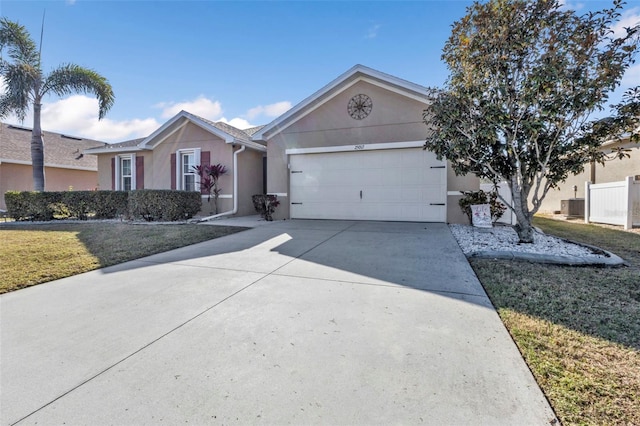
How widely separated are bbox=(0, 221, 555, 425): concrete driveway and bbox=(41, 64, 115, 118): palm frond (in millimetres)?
12298

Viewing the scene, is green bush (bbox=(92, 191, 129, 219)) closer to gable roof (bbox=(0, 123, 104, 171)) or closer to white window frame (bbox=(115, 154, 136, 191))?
white window frame (bbox=(115, 154, 136, 191))

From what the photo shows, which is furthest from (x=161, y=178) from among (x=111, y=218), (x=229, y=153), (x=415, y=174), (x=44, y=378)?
(x=44, y=378)

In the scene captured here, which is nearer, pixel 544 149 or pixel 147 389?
pixel 147 389

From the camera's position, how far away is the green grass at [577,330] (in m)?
1.76

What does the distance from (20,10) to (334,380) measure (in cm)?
1862

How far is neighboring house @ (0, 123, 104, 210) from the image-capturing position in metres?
16.1

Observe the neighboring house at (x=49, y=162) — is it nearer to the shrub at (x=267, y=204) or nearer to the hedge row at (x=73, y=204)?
the hedge row at (x=73, y=204)

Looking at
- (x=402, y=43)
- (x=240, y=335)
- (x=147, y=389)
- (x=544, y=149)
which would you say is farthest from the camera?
(x=402, y=43)

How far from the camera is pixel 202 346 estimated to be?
2426 millimetres

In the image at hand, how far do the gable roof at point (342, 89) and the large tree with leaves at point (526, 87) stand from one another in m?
2.93

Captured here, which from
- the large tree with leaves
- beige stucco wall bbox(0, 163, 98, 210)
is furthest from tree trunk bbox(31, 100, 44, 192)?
the large tree with leaves

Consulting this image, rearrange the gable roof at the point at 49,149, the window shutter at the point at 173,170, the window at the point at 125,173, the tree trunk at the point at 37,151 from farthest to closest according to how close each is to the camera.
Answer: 1. the gable roof at the point at 49,149
2. the window at the point at 125,173
3. the window shutter at the point at 173,170
4. the tree trunk at the point at 37,151

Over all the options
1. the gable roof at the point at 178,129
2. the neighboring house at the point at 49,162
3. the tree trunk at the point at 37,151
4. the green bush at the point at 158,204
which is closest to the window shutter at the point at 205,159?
the gable roof at the point at 178,129

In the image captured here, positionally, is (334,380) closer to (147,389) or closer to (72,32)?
(147,389)
